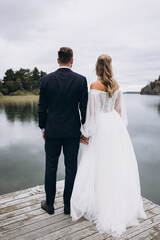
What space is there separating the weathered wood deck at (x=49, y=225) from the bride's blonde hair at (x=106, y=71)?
1.62 meters

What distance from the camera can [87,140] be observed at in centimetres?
216

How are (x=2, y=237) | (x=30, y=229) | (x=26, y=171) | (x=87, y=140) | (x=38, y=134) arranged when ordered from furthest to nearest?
1. (x=38, y=134)
2. (x=26, y=171)
3. (x=87, y=140)
4. (x=30, y=229)
5. (x=2, y=237)

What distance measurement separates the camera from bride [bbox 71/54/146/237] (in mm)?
1992

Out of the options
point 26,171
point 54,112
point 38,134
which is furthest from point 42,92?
point 38,134

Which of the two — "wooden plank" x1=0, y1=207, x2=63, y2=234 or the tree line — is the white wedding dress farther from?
the tree line

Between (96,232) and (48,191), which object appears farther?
(48,191)

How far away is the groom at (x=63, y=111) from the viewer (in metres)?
1.87

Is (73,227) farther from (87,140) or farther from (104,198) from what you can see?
(87,140)

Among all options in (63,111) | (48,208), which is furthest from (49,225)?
(63,111)

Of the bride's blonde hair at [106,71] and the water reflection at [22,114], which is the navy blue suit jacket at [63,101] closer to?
the bride's blonde hair at [106,71]

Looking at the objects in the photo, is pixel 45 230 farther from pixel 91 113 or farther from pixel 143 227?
pixel 91 113

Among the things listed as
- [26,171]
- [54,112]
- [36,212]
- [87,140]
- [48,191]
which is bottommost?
[26,171]

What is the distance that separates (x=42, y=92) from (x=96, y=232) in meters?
1.72

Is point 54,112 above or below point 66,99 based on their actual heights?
below
